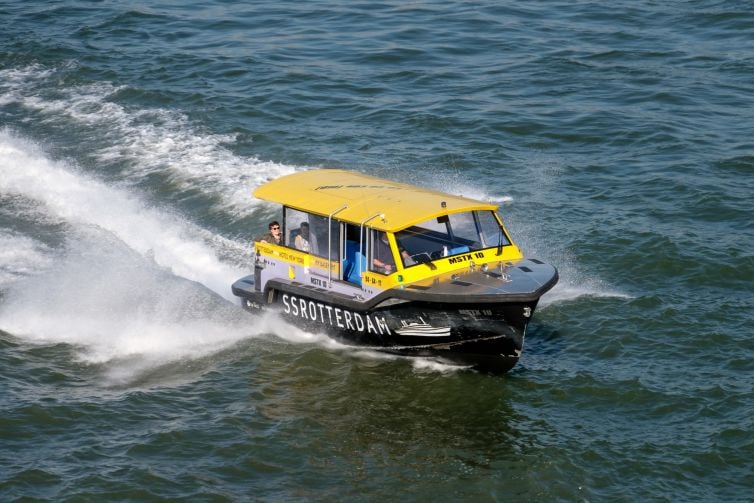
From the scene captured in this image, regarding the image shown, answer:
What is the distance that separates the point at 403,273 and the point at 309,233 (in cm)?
227

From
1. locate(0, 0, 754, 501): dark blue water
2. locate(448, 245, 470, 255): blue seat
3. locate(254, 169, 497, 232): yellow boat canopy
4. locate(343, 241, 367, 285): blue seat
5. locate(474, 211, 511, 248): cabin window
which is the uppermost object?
locate(254, 169, 497, 232): yellow boat canopy

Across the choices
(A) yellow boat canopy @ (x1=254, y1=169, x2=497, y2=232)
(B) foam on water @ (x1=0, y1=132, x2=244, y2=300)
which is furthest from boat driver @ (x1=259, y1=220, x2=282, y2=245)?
(B) foam on water @ (x1=0, y1=132, x2=244, y2=300)

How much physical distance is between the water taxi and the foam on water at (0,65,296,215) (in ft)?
23.2

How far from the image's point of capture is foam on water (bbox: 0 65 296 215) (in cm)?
2806

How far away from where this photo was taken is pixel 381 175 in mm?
27781

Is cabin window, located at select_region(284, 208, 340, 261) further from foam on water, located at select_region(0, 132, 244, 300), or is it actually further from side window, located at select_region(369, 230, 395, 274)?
foam on water, located at select_region(0, 132, 244, 300)

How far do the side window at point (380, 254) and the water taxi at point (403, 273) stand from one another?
0.05 feet

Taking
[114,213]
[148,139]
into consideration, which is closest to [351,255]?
[114,213]

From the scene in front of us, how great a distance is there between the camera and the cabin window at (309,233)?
63.3ft

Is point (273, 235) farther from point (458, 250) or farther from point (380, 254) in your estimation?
point (458, 250)

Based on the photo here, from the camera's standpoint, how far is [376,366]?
19.4 metres

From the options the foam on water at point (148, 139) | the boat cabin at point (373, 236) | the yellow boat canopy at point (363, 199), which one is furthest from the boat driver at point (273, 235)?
the foam on water at point (148, 139)

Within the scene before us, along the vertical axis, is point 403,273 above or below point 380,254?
below

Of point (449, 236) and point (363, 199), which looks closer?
point (449, 236)
